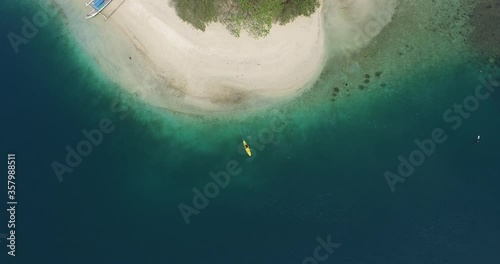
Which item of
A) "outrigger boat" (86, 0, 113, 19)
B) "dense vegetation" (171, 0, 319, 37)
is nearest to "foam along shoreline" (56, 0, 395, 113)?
"dense vegetation" (171, 0, 319, 37)

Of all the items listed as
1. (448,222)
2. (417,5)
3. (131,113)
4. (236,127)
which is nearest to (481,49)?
(417,5)

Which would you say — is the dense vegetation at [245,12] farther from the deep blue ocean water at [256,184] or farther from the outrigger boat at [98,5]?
the deep blue ocean water at [256,184]

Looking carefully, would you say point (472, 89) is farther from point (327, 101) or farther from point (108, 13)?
point (108, 13)

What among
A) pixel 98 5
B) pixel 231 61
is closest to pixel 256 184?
pixel 231 61

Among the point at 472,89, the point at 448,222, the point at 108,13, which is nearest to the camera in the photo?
the point at 448,222

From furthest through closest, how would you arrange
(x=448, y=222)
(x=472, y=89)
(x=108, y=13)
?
(x=108, y=13) → (x=472, y=89) → (x=448, y=222)

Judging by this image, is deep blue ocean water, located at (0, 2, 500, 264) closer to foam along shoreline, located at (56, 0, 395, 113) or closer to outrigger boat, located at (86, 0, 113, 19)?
foam along shoreline, located at (56, 0, 395, 113)

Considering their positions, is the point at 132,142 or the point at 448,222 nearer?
the point at 448,222
